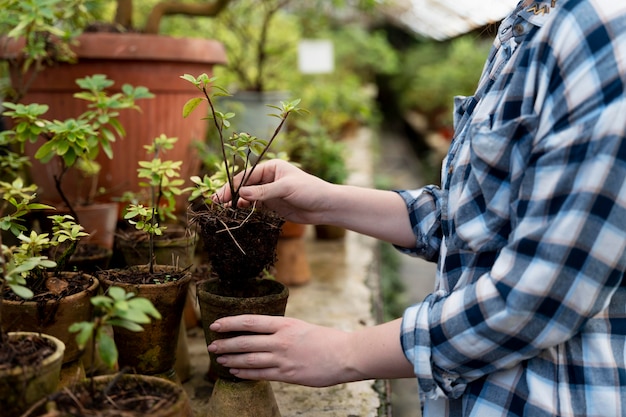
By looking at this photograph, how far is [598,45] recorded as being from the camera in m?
0.97

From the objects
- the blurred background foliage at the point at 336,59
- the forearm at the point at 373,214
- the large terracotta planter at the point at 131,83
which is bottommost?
the forearm at the point at 373,214

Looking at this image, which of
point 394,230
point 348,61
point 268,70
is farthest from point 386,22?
point 394,230

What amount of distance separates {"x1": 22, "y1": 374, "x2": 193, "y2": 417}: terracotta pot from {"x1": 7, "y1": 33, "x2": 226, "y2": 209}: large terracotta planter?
1446 millimetres

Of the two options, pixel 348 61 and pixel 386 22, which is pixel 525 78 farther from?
pixel 386 22

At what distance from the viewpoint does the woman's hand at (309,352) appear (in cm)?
111

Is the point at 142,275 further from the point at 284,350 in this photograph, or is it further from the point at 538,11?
the point at 538,11

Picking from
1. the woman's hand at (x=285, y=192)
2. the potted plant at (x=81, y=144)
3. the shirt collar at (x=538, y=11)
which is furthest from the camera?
the potted plant at (x=81, y=144)

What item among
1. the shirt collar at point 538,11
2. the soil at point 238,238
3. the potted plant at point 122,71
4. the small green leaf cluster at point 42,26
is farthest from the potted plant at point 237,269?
the potted plant at point 122,71

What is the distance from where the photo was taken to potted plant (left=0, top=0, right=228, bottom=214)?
2.36 m

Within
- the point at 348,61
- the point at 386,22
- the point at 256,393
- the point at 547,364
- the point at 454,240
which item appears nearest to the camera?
the point at 547,364

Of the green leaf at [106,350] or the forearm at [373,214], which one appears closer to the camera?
the green leaf at [106,350]

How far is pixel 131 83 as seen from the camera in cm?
247

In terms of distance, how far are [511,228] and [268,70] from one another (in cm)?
532

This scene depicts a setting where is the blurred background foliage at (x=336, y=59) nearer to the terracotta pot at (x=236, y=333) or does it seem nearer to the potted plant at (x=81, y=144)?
the potted plant at (x=81, y=144)
